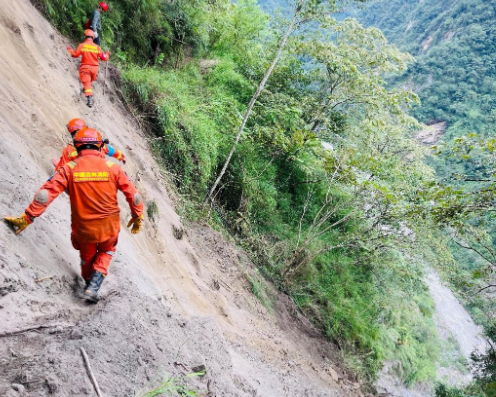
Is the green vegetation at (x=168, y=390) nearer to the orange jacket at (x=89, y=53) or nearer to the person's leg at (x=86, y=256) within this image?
the person's leg at (x=86, y=256)

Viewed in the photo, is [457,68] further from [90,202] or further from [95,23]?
[90,202]

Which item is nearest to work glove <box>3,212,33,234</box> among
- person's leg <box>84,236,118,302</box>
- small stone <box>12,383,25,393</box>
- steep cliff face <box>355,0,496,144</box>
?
person's leg <box>84,236,118,302</box>

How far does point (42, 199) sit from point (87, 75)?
195 inches

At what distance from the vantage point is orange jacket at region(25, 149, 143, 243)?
126 inches

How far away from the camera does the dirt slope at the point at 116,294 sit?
271 cm

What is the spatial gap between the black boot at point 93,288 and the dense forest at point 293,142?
532 centimetres

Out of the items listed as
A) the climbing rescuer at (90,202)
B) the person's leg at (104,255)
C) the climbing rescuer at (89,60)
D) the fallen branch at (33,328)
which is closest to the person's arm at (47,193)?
the climbing rescuer at (90,202)

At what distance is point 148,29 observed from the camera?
10.9 m

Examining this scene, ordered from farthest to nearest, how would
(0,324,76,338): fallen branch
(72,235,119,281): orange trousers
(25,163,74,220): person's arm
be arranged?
(72,235,119,281): orange trousers < (25,163,74,220): person's arm < (0,324,76,338): fallen branch

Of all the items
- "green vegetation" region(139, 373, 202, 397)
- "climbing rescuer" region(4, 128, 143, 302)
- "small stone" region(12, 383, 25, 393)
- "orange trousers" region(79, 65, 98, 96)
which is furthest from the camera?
"orange trousers" region(79, 65, 98, 96)

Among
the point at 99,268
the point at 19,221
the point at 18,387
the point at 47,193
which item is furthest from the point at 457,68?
the point at 18,387

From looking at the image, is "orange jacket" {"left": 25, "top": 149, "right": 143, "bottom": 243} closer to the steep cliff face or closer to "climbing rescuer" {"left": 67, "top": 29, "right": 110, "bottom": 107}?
"climbing rescuer" {"left": 67, "top": 29, "right": 110, "bottom": 107}

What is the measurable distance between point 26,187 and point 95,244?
116 centimetres

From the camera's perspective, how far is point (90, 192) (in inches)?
130
